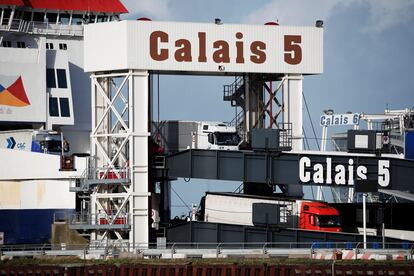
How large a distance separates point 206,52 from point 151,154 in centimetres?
725

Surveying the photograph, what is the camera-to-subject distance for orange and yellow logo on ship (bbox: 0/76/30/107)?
101 m

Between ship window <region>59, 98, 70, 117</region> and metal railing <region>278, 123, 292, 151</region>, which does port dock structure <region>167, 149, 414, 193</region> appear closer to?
metal railing <region>278, 123, 292, 151</region>

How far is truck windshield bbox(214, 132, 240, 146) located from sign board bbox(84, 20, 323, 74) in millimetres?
5685

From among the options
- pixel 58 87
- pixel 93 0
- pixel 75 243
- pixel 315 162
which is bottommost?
pixel 75 243

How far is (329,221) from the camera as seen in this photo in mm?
77562

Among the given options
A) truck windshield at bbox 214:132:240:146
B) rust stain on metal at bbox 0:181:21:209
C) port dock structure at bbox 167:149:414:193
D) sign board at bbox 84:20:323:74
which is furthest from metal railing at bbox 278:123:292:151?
rust stain on metal at bbox 0:181:21:209

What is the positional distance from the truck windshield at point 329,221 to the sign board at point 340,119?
1815 centimetres

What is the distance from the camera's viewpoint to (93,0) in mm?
111188

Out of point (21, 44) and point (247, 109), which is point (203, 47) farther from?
point (21, 44)

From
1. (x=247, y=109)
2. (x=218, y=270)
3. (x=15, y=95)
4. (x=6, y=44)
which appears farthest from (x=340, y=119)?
(x=218, y=270)

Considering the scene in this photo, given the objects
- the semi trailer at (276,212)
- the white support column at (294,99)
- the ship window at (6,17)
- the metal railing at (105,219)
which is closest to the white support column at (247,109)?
the white support column at (294,99)

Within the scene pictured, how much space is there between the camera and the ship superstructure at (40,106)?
91000 mm

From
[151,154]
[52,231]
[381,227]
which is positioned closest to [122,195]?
[151,154]

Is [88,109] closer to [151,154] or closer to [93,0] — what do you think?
[93,0]
